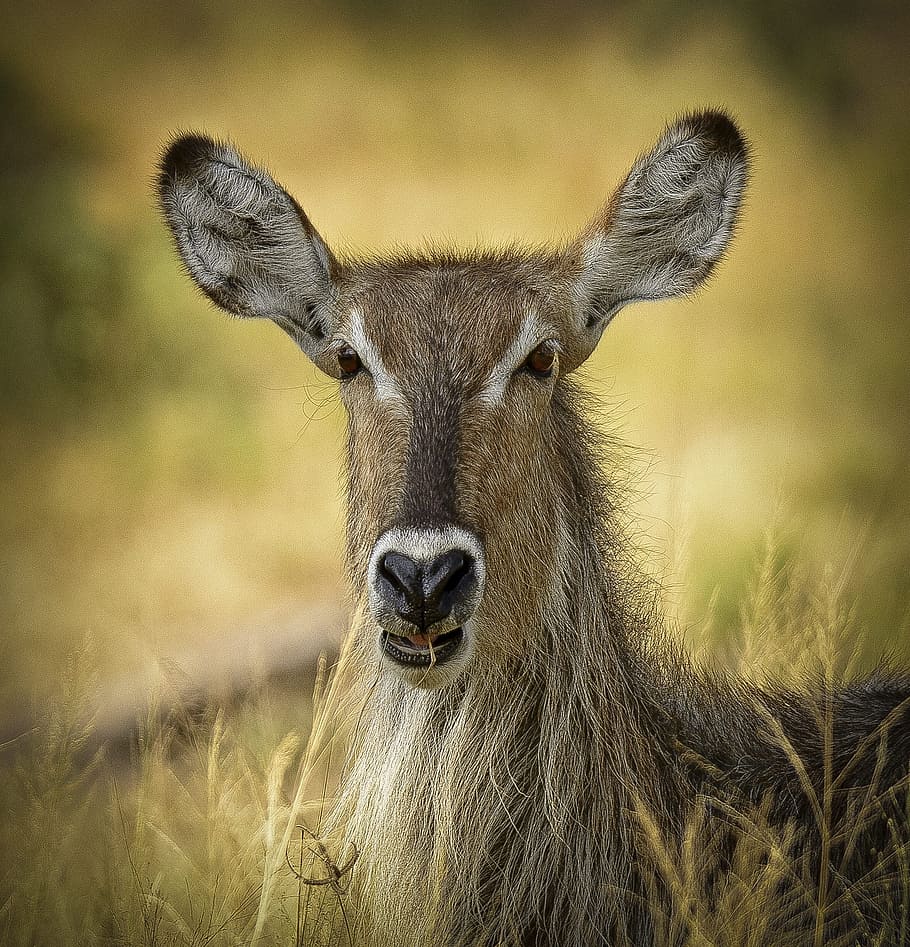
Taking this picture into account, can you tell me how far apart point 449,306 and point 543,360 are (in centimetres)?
35

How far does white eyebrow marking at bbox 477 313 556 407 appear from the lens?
3299 mm

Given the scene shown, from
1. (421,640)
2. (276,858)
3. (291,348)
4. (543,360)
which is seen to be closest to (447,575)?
(421,640)

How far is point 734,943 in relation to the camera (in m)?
2.81

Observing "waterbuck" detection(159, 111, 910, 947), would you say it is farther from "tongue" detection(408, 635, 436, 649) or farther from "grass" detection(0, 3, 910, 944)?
"grass" detection(0, 3, 910, 944)

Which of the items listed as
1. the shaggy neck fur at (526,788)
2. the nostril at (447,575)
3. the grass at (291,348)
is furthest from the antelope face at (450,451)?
the grass at (291,348)

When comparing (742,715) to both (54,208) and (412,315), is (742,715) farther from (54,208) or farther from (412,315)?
(54,208)

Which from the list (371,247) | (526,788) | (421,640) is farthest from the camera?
(371,247)

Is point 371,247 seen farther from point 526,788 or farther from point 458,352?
point 526,788

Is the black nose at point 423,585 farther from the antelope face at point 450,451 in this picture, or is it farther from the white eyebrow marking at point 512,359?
the white eyebrow marking at point 512,359

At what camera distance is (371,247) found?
883 centimetres

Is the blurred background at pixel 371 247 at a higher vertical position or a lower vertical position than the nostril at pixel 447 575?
higher

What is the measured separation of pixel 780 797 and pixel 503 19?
879cm

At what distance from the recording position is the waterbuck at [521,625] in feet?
10.0

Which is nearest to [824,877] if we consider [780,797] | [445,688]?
[780,797]
